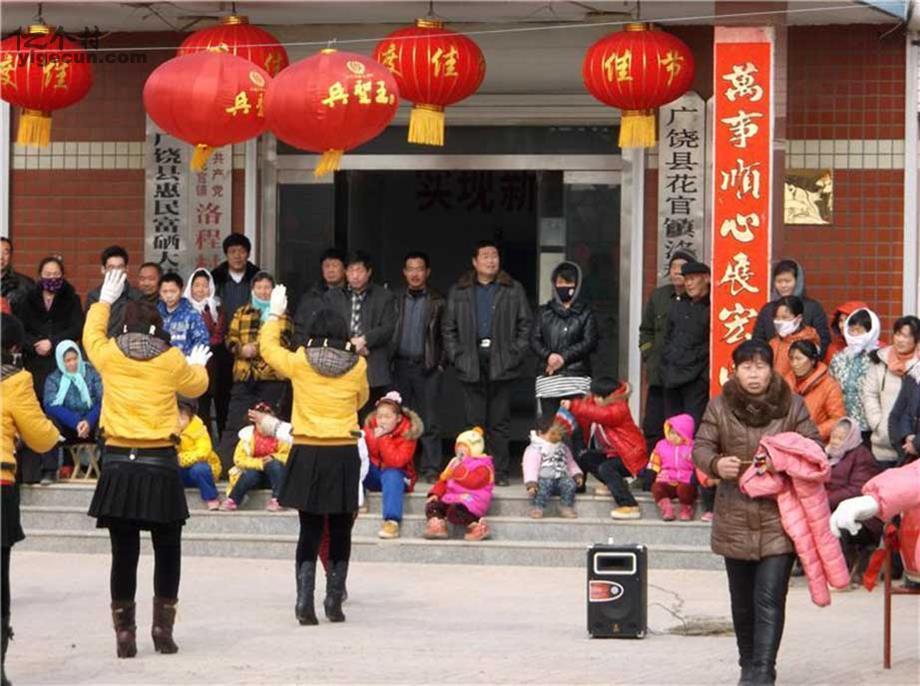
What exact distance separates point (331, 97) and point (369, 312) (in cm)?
247

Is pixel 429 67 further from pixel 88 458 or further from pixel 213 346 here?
pixel 88 458

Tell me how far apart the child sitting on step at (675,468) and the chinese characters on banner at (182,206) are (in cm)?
438

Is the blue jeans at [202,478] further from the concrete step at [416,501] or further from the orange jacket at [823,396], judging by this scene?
the orange jacket at [823,396]

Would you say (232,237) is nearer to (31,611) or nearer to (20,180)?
(20,180)

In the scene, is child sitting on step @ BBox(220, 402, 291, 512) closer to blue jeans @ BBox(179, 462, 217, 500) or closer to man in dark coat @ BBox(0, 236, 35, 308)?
blue jeans @ BBox(179, 462, 217, 500)

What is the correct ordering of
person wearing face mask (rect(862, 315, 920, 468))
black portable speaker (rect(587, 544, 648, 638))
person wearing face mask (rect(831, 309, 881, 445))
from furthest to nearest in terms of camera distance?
person wearing face mask (rect(831, 309, 881, 445))
person wearing face mask (rect(862, 315, 920, 468))
black portable speaker (rect(587, 544, 648, 638))

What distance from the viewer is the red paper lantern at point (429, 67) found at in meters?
13.0

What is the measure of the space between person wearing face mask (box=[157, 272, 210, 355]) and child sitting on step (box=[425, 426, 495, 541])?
2.12 metres

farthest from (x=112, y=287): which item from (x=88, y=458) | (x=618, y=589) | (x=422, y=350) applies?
(x=88, y=458)

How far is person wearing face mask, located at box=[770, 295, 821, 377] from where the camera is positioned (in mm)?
12969

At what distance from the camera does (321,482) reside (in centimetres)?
1074

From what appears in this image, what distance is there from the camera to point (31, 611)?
37.7 ft

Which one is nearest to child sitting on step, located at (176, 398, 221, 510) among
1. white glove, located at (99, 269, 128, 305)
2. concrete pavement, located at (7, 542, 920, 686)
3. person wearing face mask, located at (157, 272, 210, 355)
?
person wearing face mask, located at (157, 272, 210, 355)

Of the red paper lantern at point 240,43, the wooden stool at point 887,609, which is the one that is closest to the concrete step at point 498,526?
the red paper lantern at point 240,43
